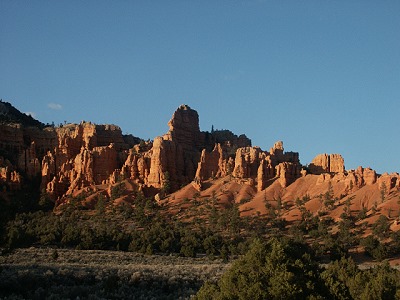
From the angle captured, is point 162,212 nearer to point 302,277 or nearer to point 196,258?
point 196,258

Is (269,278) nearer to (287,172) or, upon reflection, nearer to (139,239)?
(139,239)

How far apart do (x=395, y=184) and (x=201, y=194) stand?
33.1 meters

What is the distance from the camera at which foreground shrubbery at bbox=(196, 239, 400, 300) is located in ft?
72.9

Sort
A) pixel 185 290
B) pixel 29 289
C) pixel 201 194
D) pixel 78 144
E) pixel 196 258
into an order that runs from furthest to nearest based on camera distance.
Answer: pixel 78 144
pixel 201 194
pixel 196 258
pixel 185 290
pixel 29 289

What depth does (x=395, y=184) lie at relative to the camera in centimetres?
9125

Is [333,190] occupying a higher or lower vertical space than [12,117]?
lower

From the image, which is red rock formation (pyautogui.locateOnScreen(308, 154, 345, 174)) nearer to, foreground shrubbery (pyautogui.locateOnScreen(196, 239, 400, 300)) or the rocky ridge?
the rocky ridge

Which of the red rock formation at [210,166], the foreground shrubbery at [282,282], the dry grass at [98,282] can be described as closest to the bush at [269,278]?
the foreground shrubbery at [282,282]

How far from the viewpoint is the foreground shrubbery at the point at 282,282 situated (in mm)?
22234

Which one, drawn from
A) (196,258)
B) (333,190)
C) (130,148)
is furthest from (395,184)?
(130,148)

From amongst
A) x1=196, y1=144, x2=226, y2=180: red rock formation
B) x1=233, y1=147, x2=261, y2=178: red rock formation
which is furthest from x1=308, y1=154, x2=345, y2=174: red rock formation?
x1=196, y1=144, x2=226, y2=180: red rock formation

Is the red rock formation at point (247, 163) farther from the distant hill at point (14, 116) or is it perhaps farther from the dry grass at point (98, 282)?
the dry grass at point (98, 282)

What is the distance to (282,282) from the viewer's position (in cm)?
2231

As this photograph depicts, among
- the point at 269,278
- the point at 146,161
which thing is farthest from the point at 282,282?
the point at 146,161
